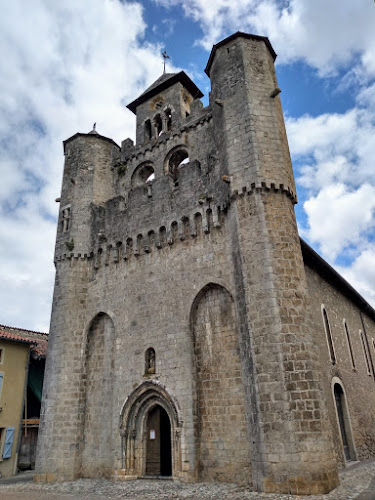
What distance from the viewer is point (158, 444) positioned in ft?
42.4

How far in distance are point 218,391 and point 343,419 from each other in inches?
233

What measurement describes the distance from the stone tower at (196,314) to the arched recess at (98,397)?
5cm

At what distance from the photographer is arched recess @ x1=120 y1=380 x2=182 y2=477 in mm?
12133

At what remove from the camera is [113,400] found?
43.4 feet

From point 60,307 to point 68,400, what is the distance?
345cm

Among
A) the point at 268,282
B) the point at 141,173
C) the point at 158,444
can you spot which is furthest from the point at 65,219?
the point at 268,282

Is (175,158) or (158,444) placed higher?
(175,158)

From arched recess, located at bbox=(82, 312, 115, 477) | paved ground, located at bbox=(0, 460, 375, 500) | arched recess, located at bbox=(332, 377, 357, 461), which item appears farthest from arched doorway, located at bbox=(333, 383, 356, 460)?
arched recess, located at bbox=(82, 312, 115, 477)

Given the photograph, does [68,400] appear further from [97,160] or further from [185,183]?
[97,160]

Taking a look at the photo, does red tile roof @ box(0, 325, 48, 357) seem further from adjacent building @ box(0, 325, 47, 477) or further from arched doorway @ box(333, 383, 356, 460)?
arched doorway @ box(333, 383, 356, 460)

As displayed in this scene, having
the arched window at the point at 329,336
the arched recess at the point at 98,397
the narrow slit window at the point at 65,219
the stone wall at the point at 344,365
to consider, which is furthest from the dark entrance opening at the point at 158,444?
the narrow slit window at the point at 65,219

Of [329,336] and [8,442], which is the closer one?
[329,336]

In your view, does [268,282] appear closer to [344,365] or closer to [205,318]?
[205,318]

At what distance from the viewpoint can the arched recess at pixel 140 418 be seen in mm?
12133
